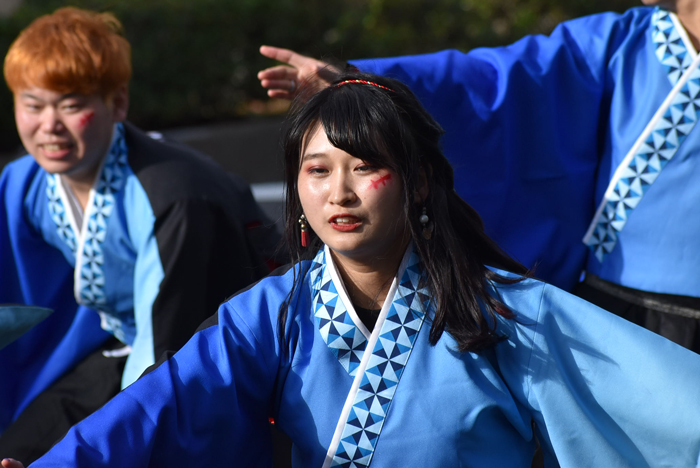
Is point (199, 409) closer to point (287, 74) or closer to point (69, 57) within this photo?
point (287, 74)

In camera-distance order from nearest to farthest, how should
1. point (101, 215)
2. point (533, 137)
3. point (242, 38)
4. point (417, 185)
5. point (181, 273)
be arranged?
point (417, 185) < point (533, 137) < point (181, 273) < point (101, 215) < point (242, 38)

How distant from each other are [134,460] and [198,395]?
0.17 meters

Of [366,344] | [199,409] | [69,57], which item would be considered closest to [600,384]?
[366,344]

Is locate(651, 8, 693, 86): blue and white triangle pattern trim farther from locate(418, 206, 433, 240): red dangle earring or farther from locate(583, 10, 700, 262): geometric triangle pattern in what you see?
locate(418, 206, 433, 240): red dangle earring

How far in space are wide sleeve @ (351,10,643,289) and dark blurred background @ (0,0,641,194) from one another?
6.74m

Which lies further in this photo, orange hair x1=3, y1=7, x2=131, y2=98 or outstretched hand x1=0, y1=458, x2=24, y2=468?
orange hair x1=3, y1=7, x2=131, y2=98

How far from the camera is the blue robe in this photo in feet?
7.30

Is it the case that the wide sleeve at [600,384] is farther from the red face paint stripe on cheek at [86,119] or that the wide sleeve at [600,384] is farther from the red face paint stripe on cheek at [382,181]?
the red face paint stripe on cheek at [86,119]

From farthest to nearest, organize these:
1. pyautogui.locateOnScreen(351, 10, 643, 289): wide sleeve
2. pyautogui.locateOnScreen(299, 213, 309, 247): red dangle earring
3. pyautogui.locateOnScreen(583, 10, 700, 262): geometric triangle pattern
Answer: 1. pyautogui.locateOnScreen(351, 10, 643, 289): wide sleeve
2. pyautogui.locateOnScreen(583, 10, 700, 262): geometric triangle pattern
3. pyautogui.locateOnScreen(299, 213, 309, 247): red dangle earring

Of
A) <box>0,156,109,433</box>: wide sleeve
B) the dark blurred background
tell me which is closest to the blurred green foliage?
the dark blurred background

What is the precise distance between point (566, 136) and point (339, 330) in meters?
0.98

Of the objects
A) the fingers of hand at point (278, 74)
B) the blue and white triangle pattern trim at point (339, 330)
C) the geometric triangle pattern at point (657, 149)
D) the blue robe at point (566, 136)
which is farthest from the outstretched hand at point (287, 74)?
the geometric triangle pattern at point (657, 149)

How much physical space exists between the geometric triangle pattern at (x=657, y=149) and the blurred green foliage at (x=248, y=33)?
287 inches

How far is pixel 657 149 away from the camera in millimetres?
2178
